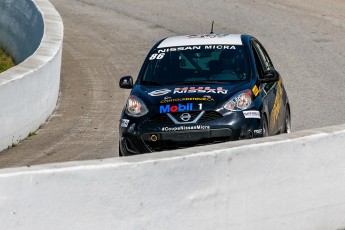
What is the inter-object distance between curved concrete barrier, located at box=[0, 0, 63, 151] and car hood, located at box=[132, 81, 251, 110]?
267cm

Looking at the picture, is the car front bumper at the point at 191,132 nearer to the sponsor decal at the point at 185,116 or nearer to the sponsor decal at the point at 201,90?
the sponsor decal at the point at 185,116

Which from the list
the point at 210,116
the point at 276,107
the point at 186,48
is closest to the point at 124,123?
the point at 210,116

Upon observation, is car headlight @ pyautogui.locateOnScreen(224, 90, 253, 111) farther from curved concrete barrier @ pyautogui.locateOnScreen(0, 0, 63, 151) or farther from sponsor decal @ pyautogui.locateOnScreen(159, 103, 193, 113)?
curved concrete barrier @ pyautogui.locateOnScreen(0, 0, 63, 151)

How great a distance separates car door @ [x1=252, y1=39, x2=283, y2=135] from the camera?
12.6m

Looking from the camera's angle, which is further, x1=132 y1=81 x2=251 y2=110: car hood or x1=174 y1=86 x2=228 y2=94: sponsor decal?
x1=174 y1=86 x2=228 y2=94: sponsor decal

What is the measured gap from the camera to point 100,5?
26984mm

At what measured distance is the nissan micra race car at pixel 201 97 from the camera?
11648mm

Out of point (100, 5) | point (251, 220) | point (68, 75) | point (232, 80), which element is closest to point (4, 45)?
point (68, 75)

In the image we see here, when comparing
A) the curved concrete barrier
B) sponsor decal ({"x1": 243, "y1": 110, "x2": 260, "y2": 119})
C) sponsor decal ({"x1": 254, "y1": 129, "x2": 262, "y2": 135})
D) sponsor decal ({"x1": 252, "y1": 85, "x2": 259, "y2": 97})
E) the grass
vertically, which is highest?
sponsor decal ({"x1": 252, "y1": 85, "x2": 259, "y2": 97})

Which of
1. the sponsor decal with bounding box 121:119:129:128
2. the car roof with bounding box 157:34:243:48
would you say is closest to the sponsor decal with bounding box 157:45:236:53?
the car roof with bounding box 157:34:243:48

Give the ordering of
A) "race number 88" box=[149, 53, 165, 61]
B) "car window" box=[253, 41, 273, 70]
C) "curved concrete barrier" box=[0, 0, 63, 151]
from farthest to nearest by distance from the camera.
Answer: "curved concrete barrier" box=[0, 0, 63, 151], "car window" box=[253, 41, 273, 70], "race number 88" box=[149, 53, 165, 61]

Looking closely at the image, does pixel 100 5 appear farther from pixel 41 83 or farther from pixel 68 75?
pixel 41 83

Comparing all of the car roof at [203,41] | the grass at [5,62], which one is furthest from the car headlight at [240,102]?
the grass at [5,62]

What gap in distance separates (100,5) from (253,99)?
15415mm
